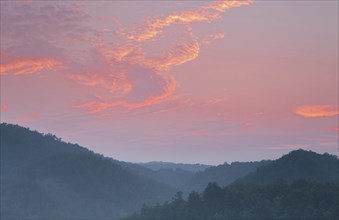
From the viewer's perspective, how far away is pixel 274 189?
13700 cm

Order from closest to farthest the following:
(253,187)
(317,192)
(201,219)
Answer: (317,192)
(201,219)
(253,187)

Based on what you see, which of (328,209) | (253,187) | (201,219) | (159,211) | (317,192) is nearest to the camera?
(328,209)

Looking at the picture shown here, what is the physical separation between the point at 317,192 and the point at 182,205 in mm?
39235

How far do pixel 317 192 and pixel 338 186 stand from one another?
10125mm

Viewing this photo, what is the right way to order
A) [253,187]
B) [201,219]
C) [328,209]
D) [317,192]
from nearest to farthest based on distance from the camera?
[328,209], [317,192], [201,219], [253,187]

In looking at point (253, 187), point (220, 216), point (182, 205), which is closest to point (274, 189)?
point (253, 187)

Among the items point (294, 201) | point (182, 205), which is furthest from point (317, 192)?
point (182, 205)

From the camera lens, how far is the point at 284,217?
119625 mm

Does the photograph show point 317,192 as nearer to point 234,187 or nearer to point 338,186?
point 338,186

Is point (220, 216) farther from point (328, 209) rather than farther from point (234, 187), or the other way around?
point (328, 209)

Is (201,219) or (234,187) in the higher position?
(234,187)

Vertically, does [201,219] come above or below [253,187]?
below

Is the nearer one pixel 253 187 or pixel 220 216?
pixel 220 216

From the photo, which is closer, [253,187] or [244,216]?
[244,216]
